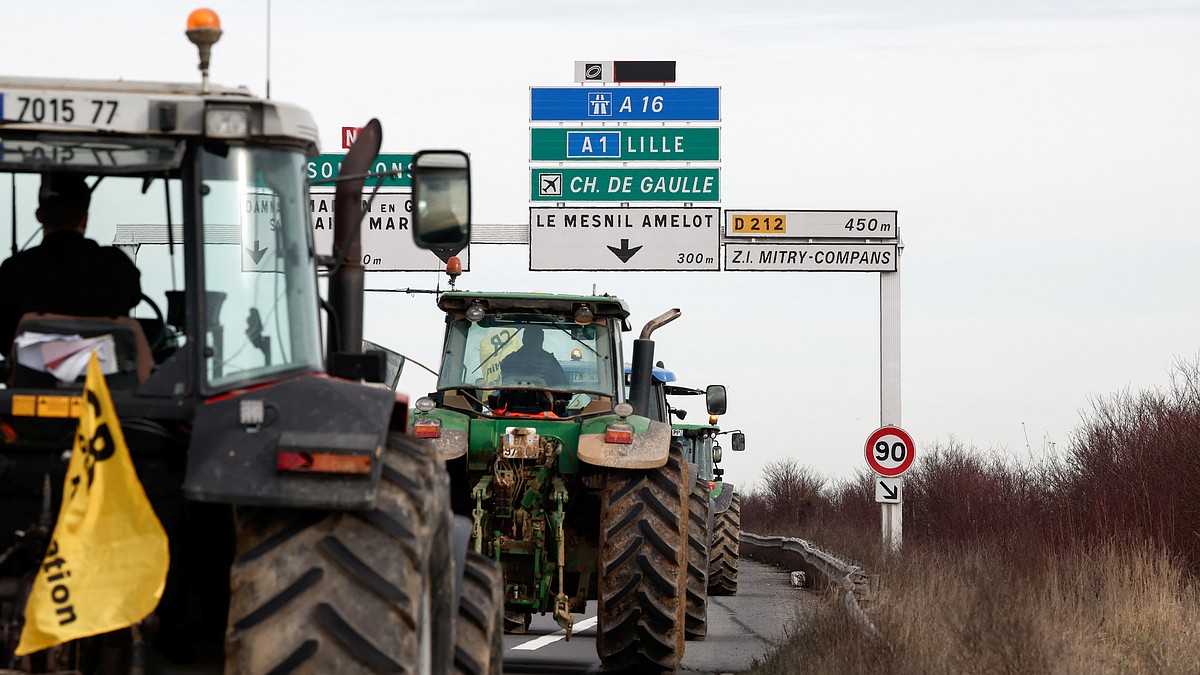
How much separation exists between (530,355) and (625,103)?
10.6 metres

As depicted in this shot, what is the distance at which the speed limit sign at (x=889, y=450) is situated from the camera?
981 inches

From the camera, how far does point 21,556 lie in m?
6.02

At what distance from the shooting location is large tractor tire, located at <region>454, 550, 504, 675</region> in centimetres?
729

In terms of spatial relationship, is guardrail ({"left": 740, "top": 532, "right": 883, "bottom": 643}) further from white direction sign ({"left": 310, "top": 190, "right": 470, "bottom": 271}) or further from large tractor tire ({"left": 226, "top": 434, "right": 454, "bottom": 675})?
large tractor tire ({"left": 226, "top": 434, "right": 454, "bottom": 675})

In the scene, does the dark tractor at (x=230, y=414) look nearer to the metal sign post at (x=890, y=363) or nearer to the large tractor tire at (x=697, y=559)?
the large tractor tire at (x=697, y=559)

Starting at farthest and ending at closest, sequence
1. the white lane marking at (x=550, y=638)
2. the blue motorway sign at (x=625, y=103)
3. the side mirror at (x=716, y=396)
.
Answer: the blue motorway sign at (x=625, y=103) < the side mirror at (x=716, y=396) < the white lane marking at (x=550, y=638)

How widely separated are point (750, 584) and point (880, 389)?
4662 mm

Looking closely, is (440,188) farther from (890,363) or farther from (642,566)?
(890,363)

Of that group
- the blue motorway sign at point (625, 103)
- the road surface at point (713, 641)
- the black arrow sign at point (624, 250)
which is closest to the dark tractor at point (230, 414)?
the road surface at point (713, 641)

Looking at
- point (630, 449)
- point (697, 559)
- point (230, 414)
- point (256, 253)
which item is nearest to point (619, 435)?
point (630, 449)

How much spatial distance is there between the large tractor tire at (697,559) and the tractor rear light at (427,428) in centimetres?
227

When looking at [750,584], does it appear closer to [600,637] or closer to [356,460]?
[600,637]

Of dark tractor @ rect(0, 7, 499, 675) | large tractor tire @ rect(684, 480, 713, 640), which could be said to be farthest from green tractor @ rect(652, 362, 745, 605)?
dark tractor @ rect(0, 7, 499, 675)

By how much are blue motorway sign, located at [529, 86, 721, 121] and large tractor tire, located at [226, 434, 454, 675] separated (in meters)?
19.3
